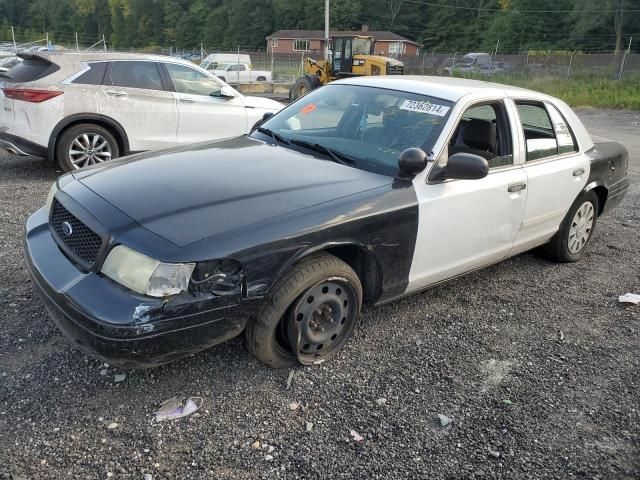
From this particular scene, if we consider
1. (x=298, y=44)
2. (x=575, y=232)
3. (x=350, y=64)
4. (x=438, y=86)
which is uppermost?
(x=438, y=86)

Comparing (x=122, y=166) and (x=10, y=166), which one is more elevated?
(x=122, y=166)

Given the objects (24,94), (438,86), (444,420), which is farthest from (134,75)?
(444,420)

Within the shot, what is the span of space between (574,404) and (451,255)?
3.83ft

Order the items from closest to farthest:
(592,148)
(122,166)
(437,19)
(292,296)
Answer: (292,296) < (122,166) < (592,148) < (437,19)

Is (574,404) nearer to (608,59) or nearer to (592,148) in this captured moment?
(592,148)

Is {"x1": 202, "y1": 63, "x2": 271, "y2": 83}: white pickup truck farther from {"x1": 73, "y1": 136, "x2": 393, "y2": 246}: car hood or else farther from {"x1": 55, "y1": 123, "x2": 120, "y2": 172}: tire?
{"x1": 73, "y1": 136, "x2": 393, "y2": 246}: car hood

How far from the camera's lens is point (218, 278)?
2.66m

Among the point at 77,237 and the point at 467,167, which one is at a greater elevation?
the point at 467,167

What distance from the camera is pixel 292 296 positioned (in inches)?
116

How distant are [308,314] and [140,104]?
514cm

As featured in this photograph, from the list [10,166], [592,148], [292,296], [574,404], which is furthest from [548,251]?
[10,166]

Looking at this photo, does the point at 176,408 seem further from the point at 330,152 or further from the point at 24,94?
the point at 24,94

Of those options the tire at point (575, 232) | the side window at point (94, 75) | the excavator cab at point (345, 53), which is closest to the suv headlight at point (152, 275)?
the tire at point (575, 232)

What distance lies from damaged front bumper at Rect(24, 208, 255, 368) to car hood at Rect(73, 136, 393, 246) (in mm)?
321
